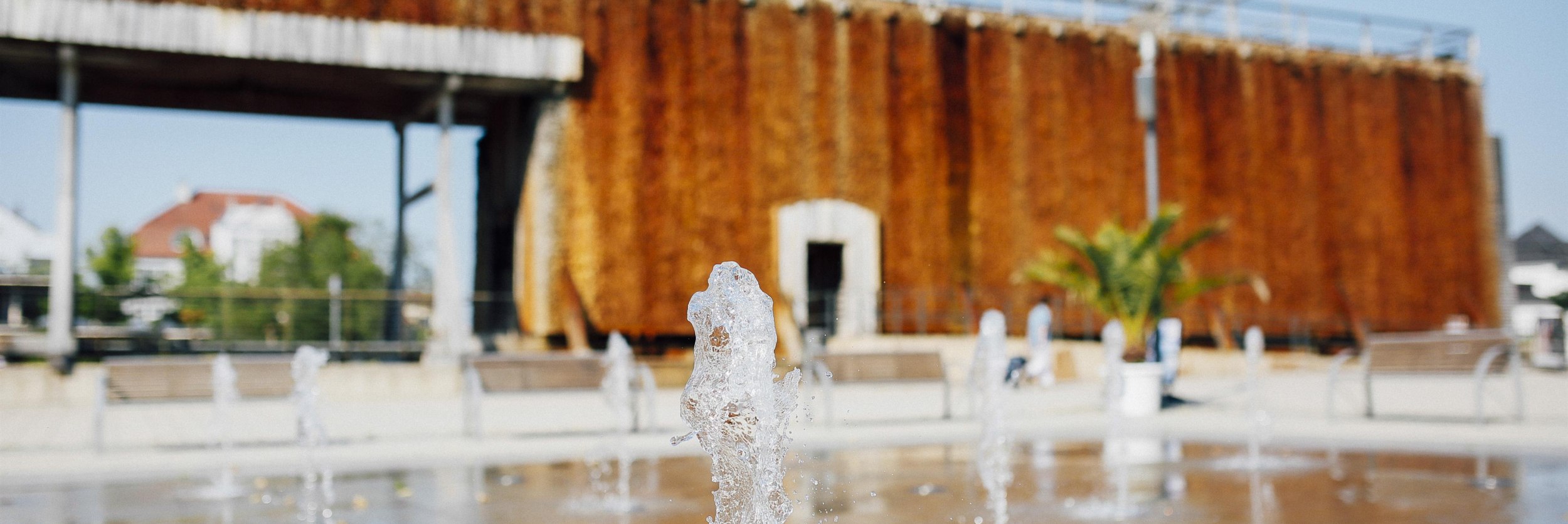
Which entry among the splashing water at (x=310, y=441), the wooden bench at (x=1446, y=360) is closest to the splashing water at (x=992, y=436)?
the wooden bench at (x=1446, y=360)

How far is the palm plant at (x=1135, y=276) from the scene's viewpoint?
13.5 m

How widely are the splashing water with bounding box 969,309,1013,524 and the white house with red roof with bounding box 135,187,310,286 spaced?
7602 cm

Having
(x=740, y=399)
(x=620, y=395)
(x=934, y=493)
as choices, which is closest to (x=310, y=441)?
(x=620, y=395)

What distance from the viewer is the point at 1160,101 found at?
23.9 m

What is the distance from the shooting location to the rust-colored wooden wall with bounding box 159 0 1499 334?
19656 mm

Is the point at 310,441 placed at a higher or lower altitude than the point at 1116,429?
higher

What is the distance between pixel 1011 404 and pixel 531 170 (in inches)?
372

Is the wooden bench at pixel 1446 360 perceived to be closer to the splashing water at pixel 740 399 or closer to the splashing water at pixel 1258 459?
the splashing water at pixel 1258 459

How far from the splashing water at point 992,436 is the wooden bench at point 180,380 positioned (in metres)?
5.38

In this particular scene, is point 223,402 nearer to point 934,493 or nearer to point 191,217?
point 934,493

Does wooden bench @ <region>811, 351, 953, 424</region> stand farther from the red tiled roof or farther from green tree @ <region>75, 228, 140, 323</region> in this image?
the red tiled roof

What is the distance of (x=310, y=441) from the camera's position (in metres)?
9.11

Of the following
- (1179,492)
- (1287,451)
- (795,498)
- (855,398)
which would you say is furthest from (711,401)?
(855,398)

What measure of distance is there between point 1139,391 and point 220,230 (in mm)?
83644
